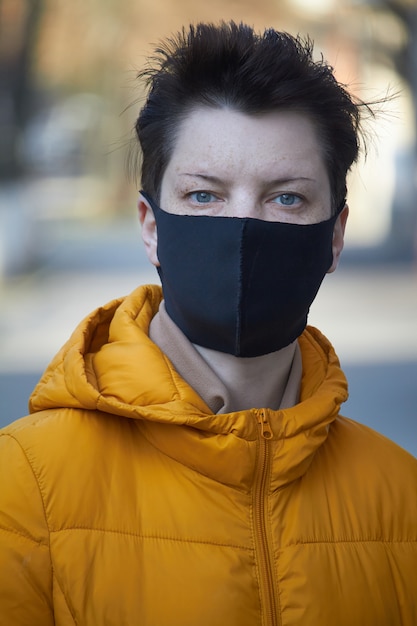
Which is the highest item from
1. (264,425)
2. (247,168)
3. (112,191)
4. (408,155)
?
(112,191)

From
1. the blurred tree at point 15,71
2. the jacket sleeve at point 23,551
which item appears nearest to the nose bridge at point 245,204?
the jacket sleeve at point 23,551

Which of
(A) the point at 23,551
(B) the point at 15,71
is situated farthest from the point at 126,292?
(A) the point at 23,551

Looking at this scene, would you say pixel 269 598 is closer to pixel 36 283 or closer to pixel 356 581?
pixel 356 581

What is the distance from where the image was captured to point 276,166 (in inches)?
86.4

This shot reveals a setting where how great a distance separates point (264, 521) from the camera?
210 centimetres

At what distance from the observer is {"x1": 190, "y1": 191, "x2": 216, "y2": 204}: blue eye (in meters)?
2.24

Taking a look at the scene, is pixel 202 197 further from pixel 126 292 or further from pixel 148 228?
pixel 126 292

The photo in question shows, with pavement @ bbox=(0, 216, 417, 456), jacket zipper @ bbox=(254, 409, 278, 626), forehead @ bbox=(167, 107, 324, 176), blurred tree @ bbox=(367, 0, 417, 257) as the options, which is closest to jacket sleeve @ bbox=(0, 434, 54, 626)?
jacket zipper @ bbox=(254, 409, 278, 626)

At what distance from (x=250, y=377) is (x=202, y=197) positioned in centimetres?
42

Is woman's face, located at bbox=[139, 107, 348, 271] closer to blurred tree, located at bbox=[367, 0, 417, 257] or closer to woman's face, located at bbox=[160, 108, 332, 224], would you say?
woman's face, located at bbox=[160, 108, 332, 224]

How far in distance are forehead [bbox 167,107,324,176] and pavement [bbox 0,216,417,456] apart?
4252mm

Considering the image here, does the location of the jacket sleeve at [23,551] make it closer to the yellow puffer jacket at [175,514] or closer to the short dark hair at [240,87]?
the yellow puffer jacket at [175,514]

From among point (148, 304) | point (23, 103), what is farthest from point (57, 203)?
point (148, 304)

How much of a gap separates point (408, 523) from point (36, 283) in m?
11.9
